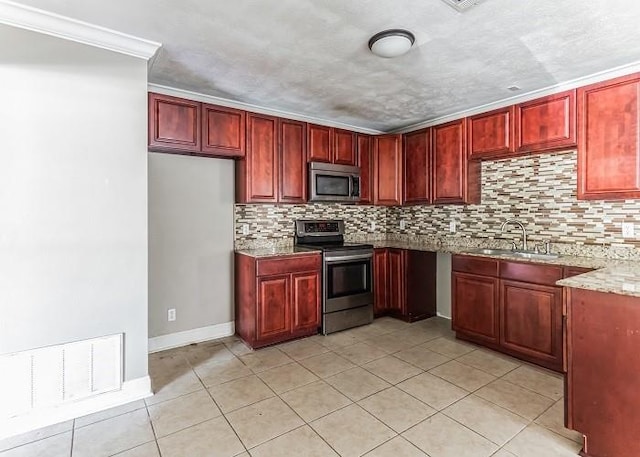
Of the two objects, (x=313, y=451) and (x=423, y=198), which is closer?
(x=313, y=451)

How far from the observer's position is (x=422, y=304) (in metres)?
4.25

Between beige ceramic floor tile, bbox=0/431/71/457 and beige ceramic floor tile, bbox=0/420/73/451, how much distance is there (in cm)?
4

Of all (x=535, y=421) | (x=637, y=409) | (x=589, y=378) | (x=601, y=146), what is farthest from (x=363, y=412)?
(x=601, y=146)

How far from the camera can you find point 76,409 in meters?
2.21

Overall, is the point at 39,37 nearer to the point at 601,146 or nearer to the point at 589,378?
the point at 589,378

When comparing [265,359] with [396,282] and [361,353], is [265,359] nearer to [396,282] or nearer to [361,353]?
[361,353]

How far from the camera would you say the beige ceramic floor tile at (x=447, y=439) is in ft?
6.11

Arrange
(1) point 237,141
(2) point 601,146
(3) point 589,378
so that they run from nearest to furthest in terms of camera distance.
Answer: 1. (3) point 589,378
2. (2) point 601,146
3. (1) point 237,141

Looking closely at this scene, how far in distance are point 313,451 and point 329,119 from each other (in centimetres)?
351

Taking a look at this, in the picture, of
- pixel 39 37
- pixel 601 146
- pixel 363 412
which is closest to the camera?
pixel 39 37

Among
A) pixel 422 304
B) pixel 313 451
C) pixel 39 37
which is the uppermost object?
pixel 39 37

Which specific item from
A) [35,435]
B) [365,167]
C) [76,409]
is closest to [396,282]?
[365,167]

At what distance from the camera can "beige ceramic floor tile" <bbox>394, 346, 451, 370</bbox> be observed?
2.97 meters

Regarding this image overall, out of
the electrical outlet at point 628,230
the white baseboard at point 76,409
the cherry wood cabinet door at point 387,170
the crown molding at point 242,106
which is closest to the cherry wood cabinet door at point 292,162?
the crown molding at point 242,106
